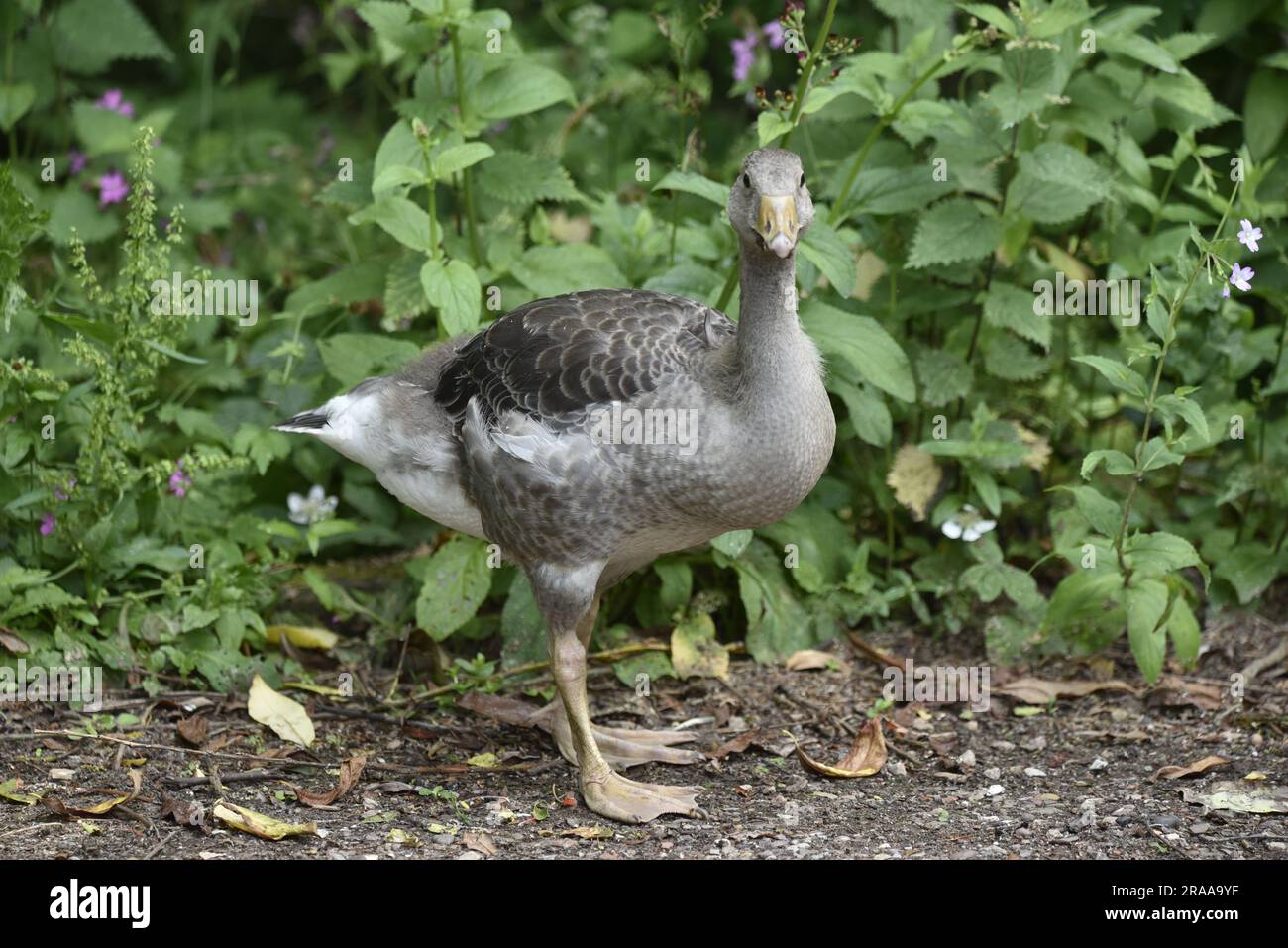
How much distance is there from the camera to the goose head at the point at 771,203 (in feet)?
15.1

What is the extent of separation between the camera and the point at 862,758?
17.9 ft

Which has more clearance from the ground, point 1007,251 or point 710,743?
point 1007,251

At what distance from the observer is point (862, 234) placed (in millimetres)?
6277

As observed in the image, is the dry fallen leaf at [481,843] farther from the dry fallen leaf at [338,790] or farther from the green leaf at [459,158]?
the green leaf at [459,158]

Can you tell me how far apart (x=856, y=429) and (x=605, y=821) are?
6.49 feet

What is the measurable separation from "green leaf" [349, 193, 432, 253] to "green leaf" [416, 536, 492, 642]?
1.22m

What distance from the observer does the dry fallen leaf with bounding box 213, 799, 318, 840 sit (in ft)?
15.5

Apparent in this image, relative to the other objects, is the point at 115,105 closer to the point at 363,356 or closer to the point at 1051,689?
the point at 363,356

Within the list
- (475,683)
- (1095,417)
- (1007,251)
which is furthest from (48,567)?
(1095,417)

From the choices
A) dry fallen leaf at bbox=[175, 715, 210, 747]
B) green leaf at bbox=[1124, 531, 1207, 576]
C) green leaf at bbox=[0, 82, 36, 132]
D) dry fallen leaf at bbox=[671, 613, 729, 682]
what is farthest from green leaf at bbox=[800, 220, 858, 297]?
green leaf at bbox=[0, 82, 36, 132]

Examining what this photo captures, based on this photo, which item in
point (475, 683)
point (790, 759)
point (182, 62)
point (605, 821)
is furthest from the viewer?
point (182, 62)

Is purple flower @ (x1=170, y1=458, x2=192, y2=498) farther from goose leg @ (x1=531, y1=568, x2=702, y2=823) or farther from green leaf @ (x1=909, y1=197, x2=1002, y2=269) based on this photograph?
green leaf @ (x1=909, y1=197, x2=1002, y2=269)
